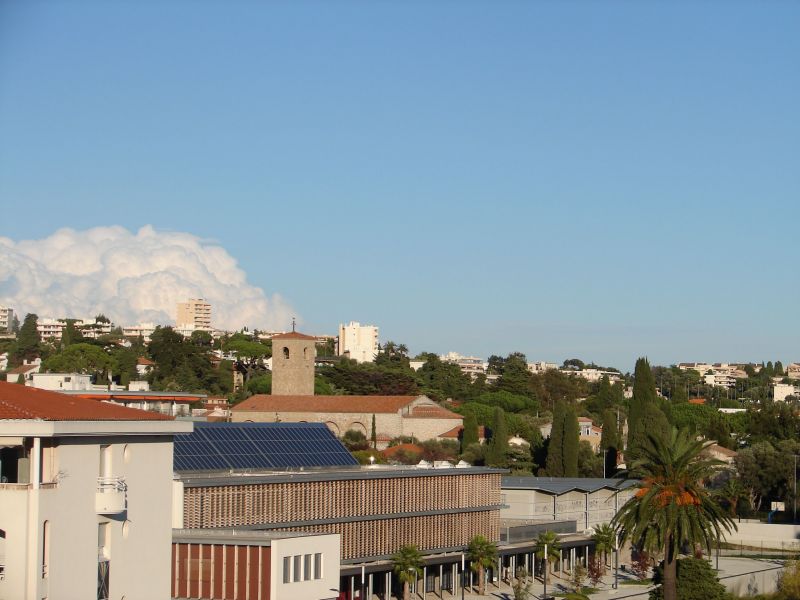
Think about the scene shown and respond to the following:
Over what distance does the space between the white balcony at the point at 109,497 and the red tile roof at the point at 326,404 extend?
83294 millimetres

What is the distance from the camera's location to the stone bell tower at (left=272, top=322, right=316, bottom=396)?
11862cm

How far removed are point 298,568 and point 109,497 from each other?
7.58m

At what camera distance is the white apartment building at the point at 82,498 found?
25656 millimetres

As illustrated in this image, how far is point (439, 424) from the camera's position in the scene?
112m

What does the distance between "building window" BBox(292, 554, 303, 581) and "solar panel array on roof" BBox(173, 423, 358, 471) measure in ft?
29.5

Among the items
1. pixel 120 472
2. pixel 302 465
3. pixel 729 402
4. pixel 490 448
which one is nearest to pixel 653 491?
pixel 302 465

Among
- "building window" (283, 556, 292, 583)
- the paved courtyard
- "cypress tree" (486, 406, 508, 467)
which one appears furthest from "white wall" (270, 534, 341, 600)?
"cypress tree" (486, 406, 508, 467)

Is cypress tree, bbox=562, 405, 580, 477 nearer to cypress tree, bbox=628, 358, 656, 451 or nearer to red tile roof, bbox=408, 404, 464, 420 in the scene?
cypress tree, bbox=628, 358, 656, 451

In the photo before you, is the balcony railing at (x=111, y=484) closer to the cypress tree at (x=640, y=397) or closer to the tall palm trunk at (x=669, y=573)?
the tall palm trunk at (x=669, y=573)

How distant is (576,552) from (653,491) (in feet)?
58.8

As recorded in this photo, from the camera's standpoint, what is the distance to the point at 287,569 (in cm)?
3338

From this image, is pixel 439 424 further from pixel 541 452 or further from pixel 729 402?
pixel 729 402

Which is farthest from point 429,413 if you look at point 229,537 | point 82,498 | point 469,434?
point 82,498

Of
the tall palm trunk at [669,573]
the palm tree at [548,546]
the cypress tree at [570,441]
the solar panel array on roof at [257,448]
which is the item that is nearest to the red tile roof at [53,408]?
the solar panel array on roof at [257,448]
